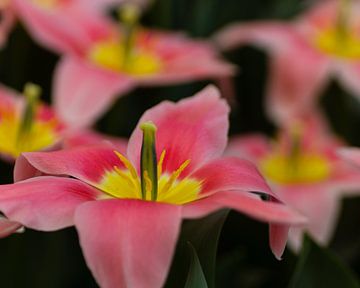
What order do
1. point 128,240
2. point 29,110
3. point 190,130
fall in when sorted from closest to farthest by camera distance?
point 128,240
point 190,130
point 29,110

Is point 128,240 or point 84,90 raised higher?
point 128,240

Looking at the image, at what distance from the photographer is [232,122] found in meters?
0.93

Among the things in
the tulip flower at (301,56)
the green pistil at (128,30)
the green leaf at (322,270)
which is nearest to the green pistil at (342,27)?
the tulip flower at (301,56)

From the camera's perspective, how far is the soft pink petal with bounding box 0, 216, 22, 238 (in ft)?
1.31

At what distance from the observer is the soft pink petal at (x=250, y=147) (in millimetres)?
837

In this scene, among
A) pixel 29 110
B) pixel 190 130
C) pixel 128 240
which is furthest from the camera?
pixel 29 110

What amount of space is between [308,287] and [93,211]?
7.2 inches

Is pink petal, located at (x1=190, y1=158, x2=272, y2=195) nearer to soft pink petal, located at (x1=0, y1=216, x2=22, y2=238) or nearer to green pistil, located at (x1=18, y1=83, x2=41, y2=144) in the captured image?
soft pink petal, located at (x1=0, y1=216, x2=22, y2=238)

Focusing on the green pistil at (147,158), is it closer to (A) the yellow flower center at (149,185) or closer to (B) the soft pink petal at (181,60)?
(A) the yellow flower center at (149,185)

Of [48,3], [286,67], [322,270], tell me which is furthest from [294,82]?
[322,270]

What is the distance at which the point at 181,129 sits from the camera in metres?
0.49

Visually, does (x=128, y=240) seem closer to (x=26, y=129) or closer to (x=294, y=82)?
(x=26, y=129)

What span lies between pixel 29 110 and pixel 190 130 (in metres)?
0.18

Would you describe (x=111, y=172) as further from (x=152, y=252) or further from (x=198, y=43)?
(x=198, y=43)
